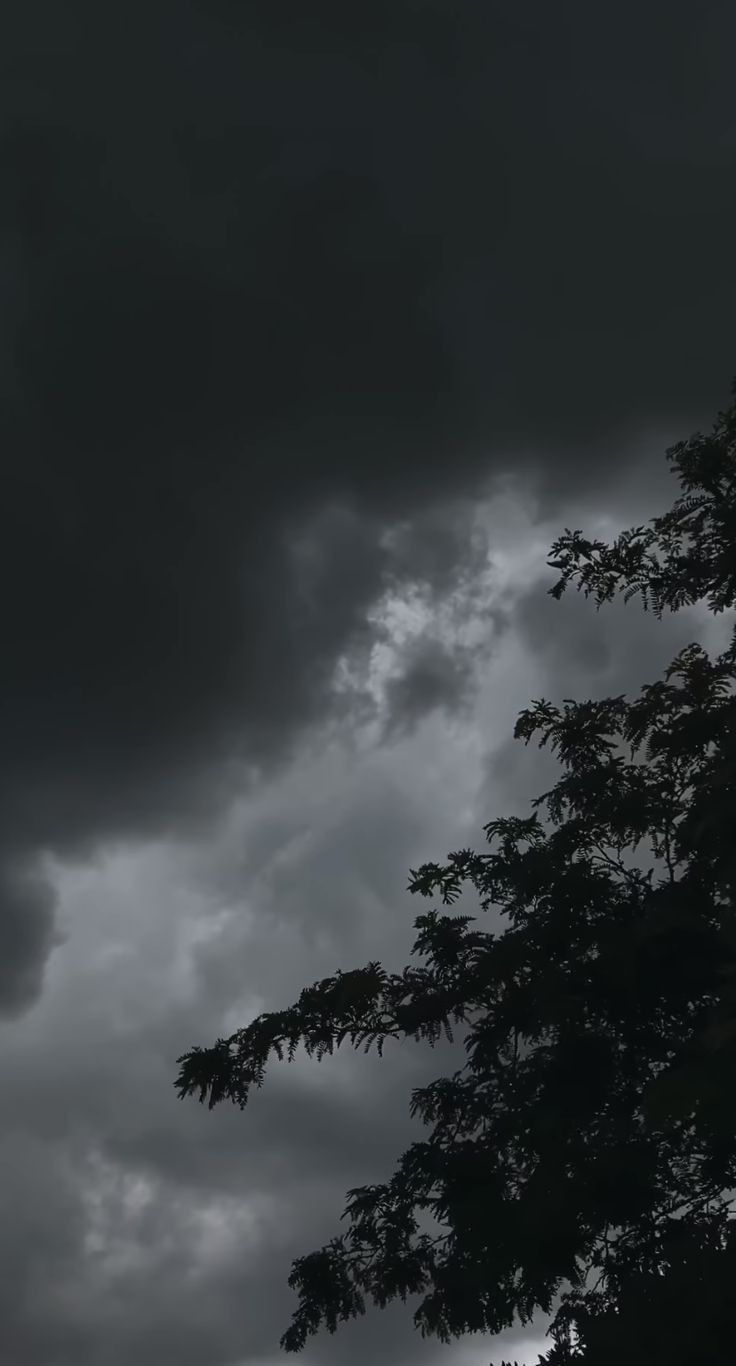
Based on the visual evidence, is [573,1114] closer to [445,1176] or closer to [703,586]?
[445,1176]

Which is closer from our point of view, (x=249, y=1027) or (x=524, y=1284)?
(x=524, y=1284)

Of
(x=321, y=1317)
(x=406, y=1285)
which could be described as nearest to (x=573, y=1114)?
(x=406, y=1285)

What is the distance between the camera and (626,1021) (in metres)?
12.2

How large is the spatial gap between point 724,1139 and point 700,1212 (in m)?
1.16

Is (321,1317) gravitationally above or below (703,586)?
below

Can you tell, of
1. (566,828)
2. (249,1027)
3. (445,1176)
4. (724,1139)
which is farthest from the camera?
(566,828)

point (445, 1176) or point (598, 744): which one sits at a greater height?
point (598, 744)

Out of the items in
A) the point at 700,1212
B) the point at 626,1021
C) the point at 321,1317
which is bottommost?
the point at 700,1212

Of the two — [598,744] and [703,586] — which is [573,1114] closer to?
[598,744]

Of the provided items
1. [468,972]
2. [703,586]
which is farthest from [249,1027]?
[703,586]

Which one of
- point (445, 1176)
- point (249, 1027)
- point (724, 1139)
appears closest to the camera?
point (724, 1139)

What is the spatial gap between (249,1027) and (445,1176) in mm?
2604

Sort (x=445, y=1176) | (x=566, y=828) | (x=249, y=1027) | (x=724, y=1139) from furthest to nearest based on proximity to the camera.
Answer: (x=566, y=828) → (x=249, y=1027) → (x=445, y=1176) → (x=724, y=1139)

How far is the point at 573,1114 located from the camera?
1160 centimetres
